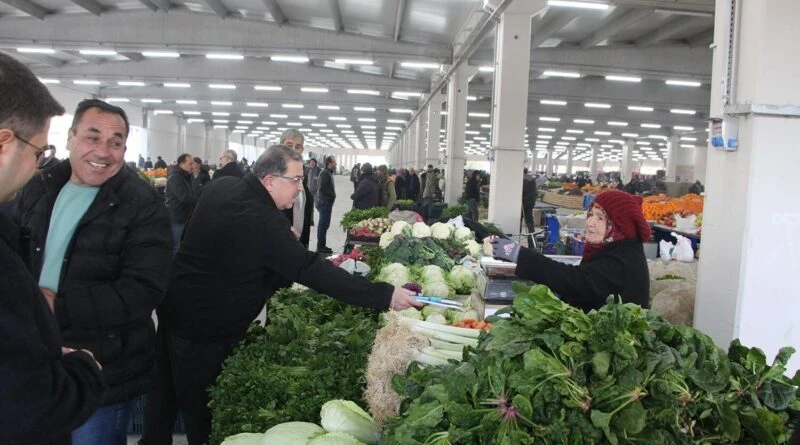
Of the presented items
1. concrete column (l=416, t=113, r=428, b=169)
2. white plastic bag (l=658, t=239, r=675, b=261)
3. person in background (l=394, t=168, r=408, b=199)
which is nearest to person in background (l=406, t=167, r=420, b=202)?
person in background (l=394, t=168, r=408, b=199)

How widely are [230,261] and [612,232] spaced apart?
6.22 feet

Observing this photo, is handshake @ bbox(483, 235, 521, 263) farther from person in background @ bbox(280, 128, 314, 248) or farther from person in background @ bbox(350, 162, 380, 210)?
person in background @ bbox(350, 162, 380, 210)

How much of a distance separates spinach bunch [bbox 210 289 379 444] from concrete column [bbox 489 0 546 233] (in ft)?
23.1

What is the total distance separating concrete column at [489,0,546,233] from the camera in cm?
943

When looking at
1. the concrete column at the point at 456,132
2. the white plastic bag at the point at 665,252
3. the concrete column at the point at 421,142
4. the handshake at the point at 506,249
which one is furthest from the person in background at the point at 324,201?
the concrete column at the point at 421,142

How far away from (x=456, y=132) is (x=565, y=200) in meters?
6.29

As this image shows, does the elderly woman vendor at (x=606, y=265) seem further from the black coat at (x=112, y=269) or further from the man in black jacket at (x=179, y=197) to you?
the man in black jacket at (x=179, y=197)

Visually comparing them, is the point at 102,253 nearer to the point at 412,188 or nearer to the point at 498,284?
the point at 498,284

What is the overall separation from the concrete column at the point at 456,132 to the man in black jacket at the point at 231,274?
12.1 m

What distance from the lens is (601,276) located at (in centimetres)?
326

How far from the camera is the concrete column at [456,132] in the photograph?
1478cm

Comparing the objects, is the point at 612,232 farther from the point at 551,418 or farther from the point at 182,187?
the point at 182,187

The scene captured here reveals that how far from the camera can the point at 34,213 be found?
7.48 ft

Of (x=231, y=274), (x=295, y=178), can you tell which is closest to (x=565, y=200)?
(x=295, y=178)
